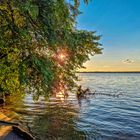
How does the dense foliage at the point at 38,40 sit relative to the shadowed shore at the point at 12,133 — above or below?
above

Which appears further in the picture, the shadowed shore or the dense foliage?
the shadowed shore

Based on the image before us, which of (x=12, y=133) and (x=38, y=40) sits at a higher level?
(x=38, y=40)

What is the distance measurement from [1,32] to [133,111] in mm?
22719

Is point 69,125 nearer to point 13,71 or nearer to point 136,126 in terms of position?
point 136,126

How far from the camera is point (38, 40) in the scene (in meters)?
10.5

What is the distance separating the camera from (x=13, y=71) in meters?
12.2

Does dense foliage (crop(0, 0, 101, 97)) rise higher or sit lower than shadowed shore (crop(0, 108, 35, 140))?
higher

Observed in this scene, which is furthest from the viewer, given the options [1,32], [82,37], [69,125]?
[69,125]

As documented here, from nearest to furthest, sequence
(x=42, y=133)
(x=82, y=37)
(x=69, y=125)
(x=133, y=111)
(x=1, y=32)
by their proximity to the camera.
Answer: (x=1, y=32), (x=82, y=37), (x=42, y=133), (x=69, y=125), (x=133, y=111)

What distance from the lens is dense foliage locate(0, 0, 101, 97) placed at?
951 cm

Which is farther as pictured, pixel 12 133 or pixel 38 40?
pixel 12 133

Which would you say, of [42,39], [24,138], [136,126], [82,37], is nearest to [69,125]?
[136,126]

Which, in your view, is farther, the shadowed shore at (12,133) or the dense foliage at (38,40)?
the shadowed shore at (12,133)

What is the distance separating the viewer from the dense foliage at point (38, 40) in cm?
951
